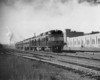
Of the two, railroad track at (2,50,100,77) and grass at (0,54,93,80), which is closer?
grass at (0,54,93,80)

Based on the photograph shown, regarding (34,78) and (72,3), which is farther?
(72,3)

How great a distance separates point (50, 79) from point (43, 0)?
900 centimetres

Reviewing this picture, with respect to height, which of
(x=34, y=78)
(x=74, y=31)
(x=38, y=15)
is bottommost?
(x=34, y=78)

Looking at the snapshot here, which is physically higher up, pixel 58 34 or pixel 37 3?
pixel 37 3

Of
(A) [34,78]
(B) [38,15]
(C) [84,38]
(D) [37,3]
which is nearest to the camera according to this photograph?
(A) [34,78]

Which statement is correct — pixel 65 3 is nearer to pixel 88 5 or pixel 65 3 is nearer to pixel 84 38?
pixel 88 5

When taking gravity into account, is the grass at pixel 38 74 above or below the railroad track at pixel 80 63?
below

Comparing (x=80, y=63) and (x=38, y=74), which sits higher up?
(x=80, y=63)

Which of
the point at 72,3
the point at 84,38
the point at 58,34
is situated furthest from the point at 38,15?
the point at 84,38

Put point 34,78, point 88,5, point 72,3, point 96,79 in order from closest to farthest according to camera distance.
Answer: point 96,79, point 34,78, point 72,3, point 88,5

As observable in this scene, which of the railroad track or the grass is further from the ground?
the railroad track

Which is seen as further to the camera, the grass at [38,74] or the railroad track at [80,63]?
the railroad track at [80,63]

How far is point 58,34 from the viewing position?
1970 cm

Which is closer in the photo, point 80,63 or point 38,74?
point 38,74
